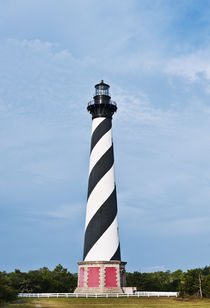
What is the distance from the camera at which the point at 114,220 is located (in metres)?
41.1

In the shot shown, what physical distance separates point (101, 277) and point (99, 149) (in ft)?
45.6

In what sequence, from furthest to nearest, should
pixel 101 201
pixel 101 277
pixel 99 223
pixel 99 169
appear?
1. pixel 99 169
2. pixel 101 201
3. pixel 99 223
4. pixel 101 277

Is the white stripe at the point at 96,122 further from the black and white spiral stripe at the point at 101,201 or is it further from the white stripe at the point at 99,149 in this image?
the white stripe at the point at 99,149

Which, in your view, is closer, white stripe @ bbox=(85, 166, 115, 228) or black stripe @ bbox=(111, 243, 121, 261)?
black stripe @ bbox=(111, 243, 121, 261)

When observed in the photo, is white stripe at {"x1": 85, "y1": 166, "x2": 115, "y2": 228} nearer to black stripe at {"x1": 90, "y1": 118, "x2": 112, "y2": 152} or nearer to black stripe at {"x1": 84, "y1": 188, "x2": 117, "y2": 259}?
black stripe at {"x1": 84, "y1": 188, "x2": 117, "y2": 259}

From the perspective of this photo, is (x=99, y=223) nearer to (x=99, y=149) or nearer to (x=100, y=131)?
(x=99, y=149)

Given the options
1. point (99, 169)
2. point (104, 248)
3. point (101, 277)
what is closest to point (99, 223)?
point (104, 248)

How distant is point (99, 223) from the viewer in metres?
40.2

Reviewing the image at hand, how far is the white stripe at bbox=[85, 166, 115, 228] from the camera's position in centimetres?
4094

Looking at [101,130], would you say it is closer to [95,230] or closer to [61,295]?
[95,230]

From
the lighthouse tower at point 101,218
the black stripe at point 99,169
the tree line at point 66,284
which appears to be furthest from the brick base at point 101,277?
the black stripe at point 99,169

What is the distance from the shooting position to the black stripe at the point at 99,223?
131ft

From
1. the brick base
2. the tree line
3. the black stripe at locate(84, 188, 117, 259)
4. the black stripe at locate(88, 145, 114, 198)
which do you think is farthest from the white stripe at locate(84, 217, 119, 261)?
the tree line

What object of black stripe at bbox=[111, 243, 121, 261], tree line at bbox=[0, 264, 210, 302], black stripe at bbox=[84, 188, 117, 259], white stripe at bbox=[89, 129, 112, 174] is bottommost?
tree line at bbox=[0, 264, 210, 302]
